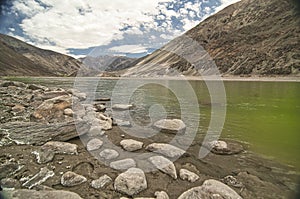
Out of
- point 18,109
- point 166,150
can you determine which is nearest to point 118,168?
point 166,150

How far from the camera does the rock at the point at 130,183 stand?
4625 mm

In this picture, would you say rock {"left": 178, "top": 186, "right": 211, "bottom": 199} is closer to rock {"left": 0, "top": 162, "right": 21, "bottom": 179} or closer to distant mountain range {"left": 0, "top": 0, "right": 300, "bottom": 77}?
rock {"left": 0, "top": 162, "right": 21, "bottom": 179}

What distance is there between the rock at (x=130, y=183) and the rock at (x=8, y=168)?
2.54 meters

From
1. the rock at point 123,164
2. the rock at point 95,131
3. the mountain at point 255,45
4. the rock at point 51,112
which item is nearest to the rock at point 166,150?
the rock at point 123,164

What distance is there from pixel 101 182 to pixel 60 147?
7.81 ft

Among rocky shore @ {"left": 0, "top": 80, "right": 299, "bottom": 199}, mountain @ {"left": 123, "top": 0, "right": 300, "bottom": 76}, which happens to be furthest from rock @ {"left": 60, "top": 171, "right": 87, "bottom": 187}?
mountain @ {"left": 123, "top": 0, "right": 300, "bottom": 76}

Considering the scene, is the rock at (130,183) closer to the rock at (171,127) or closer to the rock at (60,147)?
the rock at (60,147)

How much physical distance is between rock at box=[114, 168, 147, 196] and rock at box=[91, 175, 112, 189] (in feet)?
0.78

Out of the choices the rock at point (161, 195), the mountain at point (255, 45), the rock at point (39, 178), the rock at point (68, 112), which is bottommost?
the rock at point (161, 195)

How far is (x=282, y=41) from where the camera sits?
69.2 m

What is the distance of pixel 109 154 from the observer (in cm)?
648

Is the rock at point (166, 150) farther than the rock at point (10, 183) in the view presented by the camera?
Yes

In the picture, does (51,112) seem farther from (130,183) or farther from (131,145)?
(130,183)

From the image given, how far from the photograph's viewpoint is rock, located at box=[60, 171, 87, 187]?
4879 millimetres
